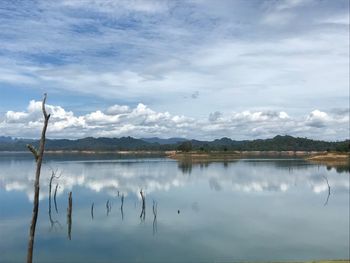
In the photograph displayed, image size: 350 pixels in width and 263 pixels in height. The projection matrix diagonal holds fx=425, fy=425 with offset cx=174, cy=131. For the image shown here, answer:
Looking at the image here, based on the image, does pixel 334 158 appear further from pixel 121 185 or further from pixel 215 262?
pixel 215 262

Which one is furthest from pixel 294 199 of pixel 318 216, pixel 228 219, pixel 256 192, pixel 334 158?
pixel 334 158

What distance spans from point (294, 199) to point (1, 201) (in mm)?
38539

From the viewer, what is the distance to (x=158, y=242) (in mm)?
32688

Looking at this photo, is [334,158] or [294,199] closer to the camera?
[294,199]

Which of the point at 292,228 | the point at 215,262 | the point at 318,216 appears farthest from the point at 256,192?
the point at 215,262

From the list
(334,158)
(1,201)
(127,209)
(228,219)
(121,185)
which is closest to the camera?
(228,219)

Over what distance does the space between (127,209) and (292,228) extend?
19243 millimetres

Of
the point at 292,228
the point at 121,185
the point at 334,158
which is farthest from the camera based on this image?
the point at 334,158

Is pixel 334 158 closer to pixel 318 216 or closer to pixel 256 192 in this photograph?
pixel 256 192

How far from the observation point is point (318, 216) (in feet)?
146

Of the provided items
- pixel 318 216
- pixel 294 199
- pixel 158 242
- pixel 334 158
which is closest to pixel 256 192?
pixel 294 199

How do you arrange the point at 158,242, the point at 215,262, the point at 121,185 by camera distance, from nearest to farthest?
the point at 215,262, the point at 158,242, the point at 121,185

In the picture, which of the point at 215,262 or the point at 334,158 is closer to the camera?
the point at 215,262

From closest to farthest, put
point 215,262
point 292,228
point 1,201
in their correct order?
point 215,262, point 292,228, point 1,201
